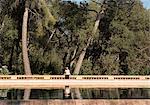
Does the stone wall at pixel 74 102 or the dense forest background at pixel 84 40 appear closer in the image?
the stone wall at pixel 74 102

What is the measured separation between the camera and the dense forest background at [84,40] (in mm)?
32438

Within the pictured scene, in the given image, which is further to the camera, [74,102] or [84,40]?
[84,40]

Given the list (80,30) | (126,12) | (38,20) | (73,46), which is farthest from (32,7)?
(126,12)

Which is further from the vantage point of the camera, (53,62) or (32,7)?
(53,62)

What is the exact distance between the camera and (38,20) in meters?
28.3

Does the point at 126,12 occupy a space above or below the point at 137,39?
above

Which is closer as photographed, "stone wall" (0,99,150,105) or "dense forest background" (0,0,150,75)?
"stone wall" (0,99,150,105)

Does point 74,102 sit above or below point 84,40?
below

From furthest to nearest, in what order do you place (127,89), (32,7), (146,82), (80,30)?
(80,30)
(32,7)
(146,82)
(127,89)

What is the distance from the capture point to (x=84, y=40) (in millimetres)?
32188

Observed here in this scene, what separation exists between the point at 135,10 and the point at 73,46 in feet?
22.3

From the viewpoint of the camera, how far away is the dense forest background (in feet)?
106

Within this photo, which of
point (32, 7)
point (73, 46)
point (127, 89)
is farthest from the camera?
point (73, 46)

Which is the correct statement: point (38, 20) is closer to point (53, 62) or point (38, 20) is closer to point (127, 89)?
point (53, 62)
